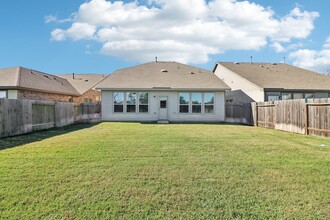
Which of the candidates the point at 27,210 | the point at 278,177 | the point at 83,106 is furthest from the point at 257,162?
the point at 83,106

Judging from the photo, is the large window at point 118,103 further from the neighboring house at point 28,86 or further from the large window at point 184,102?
the neighboring house at point 28,86

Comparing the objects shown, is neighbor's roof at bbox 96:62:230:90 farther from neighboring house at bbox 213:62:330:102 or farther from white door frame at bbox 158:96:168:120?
neighboring house at bbox 213:62:330:102

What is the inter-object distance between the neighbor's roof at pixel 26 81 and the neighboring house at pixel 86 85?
200 inches

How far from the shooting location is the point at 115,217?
390 centimetres

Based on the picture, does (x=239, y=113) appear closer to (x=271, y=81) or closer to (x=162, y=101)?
(x=271, y=81)

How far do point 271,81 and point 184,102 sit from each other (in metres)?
7.72

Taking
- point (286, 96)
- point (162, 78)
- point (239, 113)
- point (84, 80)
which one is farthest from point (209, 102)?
point (84, 80)

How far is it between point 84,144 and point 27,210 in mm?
5278

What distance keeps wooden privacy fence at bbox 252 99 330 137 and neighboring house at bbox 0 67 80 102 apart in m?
16.9

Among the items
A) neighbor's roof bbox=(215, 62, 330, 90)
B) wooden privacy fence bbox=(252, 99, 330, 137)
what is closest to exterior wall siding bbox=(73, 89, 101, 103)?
neighbor's roof bbox=(215, 62, 330, 90)

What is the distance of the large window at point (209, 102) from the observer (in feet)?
73.4

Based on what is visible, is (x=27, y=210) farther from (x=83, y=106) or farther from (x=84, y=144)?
(x=83, y=106)

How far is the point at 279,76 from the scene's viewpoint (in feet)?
82.0

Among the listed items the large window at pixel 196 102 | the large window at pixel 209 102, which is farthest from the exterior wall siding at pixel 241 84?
the large window at pixel 196 102
